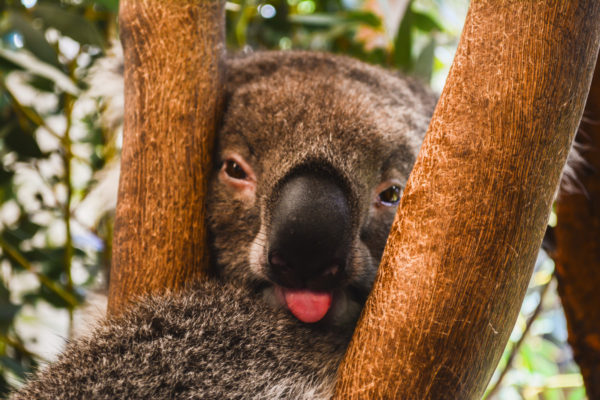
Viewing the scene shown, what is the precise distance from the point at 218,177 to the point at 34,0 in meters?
1.13

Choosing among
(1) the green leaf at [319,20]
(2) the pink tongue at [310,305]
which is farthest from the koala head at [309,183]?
(1) the green leaf at [319,20]

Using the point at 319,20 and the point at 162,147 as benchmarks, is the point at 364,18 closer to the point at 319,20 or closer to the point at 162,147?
the point at 319,20

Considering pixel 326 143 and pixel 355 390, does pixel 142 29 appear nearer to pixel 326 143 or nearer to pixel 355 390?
pixel 326 143

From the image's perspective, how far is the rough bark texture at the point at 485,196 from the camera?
2.65 ft

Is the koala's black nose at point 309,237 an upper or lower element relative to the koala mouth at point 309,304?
upper

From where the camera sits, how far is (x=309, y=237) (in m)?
1.05

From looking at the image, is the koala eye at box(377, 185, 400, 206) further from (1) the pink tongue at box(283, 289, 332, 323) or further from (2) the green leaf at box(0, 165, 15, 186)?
(2) the green leaf at box(0, 165, 15, 186)

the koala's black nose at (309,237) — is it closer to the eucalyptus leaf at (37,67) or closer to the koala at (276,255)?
the koala at (276,255)

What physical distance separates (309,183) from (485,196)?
1.43 ft

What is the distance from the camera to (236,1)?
228 cm

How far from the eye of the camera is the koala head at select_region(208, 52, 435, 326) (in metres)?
1.09

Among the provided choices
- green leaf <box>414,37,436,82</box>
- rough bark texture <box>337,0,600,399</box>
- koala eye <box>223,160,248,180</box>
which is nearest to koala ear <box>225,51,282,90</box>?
koala eye <box>223,160,248,180</box>

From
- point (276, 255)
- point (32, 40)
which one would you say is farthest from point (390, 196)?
point (32, 40)

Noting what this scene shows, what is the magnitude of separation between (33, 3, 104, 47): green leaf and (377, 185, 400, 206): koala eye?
105cm
